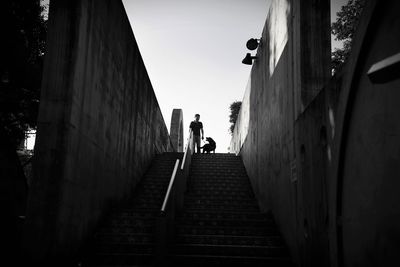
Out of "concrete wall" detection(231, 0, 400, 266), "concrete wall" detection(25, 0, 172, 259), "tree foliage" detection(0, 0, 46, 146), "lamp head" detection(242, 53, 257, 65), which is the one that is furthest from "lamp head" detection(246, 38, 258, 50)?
"tree foliage" detection(0, 0, 46, 146)

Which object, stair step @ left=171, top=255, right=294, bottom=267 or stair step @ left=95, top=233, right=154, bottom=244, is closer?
stair step @ left=171, top=255, right=294, bottom=267

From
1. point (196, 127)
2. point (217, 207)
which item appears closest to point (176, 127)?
point (196, 127)

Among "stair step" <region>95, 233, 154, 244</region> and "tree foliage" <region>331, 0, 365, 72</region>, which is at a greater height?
"tree foliage" <region>331, 0, 365, 72</region>

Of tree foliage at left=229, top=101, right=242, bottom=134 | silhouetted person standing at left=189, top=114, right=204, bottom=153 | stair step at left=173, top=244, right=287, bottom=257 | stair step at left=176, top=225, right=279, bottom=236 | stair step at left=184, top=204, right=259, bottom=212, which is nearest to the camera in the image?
stair step at left=173, top=244, right=287, bottom=257

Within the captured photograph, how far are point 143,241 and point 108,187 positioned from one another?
1.53 meters

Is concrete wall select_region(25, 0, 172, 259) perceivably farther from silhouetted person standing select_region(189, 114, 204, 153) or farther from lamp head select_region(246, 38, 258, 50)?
silhouetted person standing select_region(189, 114, 204, 153)

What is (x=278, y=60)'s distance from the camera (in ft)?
24.3

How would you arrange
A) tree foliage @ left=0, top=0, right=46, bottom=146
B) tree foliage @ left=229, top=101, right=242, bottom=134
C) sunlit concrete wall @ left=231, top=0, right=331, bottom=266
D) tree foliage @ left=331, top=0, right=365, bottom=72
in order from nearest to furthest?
sunlit concrete wall @ left=231, top=0, right=331, bottom=266 → tree foliage @ left=0, top=0, right=46, bottom=146 → tree foliage @ left=331, top=0, right=365, bottom=72 → tree foliage @ left=229, top=101, right=242, bottom=134

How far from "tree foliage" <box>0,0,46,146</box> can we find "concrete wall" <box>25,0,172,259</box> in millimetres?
3457

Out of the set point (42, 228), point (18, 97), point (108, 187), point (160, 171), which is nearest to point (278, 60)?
point (108, 187)

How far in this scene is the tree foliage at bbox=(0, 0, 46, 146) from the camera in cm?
1031

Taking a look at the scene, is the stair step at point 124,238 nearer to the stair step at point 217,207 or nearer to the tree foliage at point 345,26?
the stair step at point 217,207

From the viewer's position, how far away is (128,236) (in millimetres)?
6879

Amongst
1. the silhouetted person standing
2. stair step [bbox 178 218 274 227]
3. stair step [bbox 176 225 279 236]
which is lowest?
stair step [bbox 176 225 279 236]
